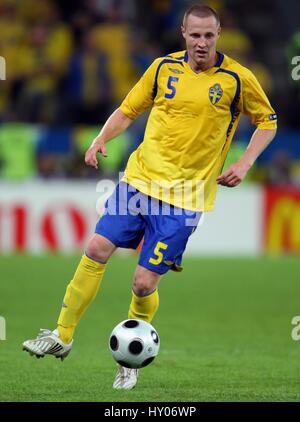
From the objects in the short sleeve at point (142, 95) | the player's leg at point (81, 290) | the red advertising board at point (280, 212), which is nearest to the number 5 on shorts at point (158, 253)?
the player's leg at point (81, 290)

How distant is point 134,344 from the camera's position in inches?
266

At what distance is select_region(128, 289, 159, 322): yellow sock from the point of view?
7.13 meters

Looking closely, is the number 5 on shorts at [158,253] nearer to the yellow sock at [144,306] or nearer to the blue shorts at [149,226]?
the blue shorts at [149,226]

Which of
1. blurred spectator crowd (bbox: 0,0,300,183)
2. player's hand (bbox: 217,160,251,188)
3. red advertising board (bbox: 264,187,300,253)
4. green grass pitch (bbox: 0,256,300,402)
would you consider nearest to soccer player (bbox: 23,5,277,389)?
player's hand (bbox: 217,160,251,188)

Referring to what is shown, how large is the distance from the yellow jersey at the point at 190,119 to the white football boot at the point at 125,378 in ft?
3.63

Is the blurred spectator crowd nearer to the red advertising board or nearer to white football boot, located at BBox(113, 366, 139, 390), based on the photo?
the red advertising board

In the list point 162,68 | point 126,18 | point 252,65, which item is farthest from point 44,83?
point 162,68

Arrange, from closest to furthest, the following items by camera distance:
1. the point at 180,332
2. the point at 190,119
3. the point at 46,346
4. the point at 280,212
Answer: the point at 46,346
the point at 190,119
the point at 180,332
the point at 280,212

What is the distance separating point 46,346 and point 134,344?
0.56 metres

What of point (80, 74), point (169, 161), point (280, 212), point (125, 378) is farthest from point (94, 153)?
point (80, 74)

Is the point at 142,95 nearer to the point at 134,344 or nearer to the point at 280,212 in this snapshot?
the point at 134,344

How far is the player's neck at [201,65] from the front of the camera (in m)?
6.98
